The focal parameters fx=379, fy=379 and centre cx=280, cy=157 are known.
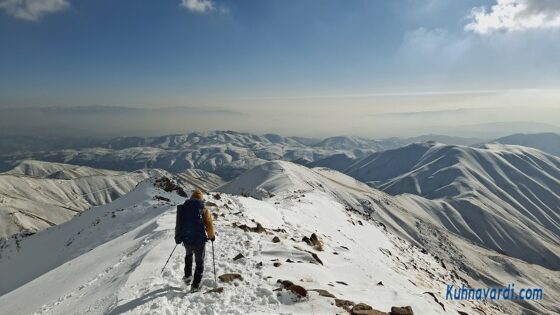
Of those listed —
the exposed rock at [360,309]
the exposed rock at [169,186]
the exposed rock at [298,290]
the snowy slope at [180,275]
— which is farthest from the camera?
the exposed rock at [169,186]

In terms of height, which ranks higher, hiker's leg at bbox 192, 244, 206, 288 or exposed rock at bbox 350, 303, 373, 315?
hiker's leg at bbox 192, 244, 206, 288

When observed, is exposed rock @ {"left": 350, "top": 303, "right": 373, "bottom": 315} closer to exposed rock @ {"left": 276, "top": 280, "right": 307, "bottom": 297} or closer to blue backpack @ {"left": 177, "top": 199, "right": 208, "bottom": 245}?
exposed rock @ {"left": 276, "top": 280, "right": 307, "bottom": 297}

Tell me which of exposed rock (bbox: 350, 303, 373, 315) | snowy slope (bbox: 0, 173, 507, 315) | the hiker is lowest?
snowy slope (bbox: 0, 173, 507, 315)

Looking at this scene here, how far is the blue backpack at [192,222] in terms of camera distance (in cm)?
1355

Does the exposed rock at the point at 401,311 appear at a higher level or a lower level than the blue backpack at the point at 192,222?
lower

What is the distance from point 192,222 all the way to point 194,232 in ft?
1.21

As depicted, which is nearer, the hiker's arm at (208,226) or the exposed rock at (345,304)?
the exposed rock at (345,304)

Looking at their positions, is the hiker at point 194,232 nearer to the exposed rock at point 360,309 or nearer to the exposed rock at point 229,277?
the exposed rock at point 229,277

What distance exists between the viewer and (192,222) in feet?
44.9

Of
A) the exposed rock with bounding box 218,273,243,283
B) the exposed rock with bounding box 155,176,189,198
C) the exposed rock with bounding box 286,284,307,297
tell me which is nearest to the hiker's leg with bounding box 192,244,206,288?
the exposed rock with bounding box 218,273,243,283

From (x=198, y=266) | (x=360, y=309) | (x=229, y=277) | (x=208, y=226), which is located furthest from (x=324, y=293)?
(x=208, y=226)

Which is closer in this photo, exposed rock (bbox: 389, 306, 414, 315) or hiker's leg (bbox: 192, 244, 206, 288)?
exposed rock (bbox: 389, 306, 414, 315)

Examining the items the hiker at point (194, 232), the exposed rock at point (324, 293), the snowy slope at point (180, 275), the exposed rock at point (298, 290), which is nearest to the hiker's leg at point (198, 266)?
the hiker at point (194, 232)

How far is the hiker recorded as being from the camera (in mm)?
13516
